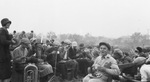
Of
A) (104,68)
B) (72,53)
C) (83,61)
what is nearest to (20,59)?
(104,68)

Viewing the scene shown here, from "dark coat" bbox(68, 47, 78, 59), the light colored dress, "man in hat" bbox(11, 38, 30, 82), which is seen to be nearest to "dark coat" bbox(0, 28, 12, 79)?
"man in hat" bbox(11, 38, 30, 82)

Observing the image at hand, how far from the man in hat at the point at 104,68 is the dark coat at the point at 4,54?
1.83 m

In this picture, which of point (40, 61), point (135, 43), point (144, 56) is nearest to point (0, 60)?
point (40, 61)

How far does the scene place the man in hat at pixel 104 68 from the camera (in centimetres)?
361

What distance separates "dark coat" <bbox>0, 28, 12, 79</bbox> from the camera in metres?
4.51

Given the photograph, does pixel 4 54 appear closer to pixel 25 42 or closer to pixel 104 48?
pixel 25 42

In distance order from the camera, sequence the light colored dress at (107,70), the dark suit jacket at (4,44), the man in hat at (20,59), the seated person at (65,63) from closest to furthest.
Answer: the light colored dress at (107,70) → the dark suit jacket at (4,44) → the man in hat at (20,59) → the seated person at (65,63)

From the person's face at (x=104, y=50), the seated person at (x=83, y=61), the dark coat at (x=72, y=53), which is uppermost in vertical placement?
the person's face at (x=104, y=50)

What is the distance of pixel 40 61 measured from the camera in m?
5.99

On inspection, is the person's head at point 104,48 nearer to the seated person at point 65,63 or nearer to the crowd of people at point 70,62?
the crowd of people at point 70,62

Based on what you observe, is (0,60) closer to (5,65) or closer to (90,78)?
(5,65)

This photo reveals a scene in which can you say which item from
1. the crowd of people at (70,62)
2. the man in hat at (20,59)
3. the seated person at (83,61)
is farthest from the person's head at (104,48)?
the seated person at (83,61)

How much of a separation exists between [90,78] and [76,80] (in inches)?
143

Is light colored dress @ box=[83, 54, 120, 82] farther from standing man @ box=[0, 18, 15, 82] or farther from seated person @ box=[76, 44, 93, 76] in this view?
seated person @ box=[76, 44, 93, 76]
